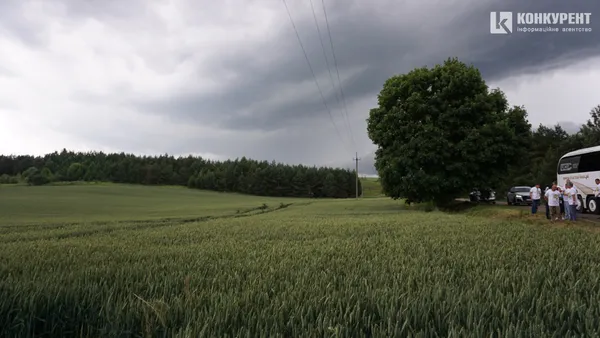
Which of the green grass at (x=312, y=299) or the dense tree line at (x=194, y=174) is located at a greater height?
the dense tree line at (x=194, y=174)

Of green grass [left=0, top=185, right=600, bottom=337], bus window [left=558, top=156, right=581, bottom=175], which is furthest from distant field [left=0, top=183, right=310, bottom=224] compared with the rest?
bus window [left=558, top=156, right=581, bottom=175]

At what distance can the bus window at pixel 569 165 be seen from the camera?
25.3m

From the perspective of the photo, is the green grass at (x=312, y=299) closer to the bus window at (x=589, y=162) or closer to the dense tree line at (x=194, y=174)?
the bus window at (x=589, y=162)

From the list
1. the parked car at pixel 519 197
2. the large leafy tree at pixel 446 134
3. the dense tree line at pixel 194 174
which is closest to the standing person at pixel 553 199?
the large leafy tree at pixel 446 134

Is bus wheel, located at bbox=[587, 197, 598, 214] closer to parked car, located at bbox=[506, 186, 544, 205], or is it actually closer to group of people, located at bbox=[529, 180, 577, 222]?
group of people, located at bbox=[529, 180, 577, 222]

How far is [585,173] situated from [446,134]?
33.8 ft

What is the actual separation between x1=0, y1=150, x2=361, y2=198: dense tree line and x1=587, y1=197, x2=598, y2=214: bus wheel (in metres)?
97.1

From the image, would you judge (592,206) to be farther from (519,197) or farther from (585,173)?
(519,197)

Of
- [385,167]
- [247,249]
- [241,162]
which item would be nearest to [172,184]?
[241,162]

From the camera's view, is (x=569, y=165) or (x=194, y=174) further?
(x=194, y=174)

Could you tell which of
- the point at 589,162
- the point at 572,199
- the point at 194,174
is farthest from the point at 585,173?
the point at 194,174

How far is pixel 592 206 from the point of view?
23859 mm

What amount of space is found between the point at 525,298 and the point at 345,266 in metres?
3.17

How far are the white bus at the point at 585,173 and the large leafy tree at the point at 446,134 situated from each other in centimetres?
547
